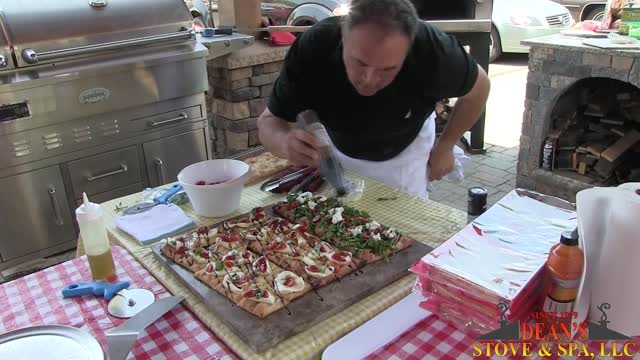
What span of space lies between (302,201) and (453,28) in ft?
10.6

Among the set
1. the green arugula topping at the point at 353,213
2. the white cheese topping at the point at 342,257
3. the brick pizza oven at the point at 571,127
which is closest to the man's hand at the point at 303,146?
the green arugula topping at the point at 353,213

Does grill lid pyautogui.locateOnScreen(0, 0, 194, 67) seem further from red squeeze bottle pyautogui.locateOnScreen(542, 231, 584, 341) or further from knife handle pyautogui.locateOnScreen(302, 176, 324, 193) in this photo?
red squeeze bottle pyautogui.locateOnScreen(542, 231, 584, 341)

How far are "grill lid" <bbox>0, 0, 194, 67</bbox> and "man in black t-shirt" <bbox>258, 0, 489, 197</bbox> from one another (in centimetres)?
146

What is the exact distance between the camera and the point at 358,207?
1782 mm

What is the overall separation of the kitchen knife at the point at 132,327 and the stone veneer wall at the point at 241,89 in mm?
2659

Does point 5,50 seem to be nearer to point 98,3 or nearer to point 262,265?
point 98,3

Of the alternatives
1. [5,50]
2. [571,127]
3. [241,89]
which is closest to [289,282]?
[5,50]

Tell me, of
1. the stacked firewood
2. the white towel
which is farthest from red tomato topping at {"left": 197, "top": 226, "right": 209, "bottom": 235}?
the stacked firewood

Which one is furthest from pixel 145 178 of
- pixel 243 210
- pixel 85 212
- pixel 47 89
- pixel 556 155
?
pixel 556 155

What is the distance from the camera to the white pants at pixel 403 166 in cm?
206

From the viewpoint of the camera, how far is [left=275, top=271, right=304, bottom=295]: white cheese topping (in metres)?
1.22

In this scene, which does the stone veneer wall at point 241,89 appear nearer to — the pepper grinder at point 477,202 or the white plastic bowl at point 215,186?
the white plastic bowl at point 215,186

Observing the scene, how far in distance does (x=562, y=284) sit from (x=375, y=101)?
3.18 feet

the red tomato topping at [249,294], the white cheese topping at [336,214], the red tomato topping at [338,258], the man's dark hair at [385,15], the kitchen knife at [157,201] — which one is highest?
the man's dark hair at [385,15]
